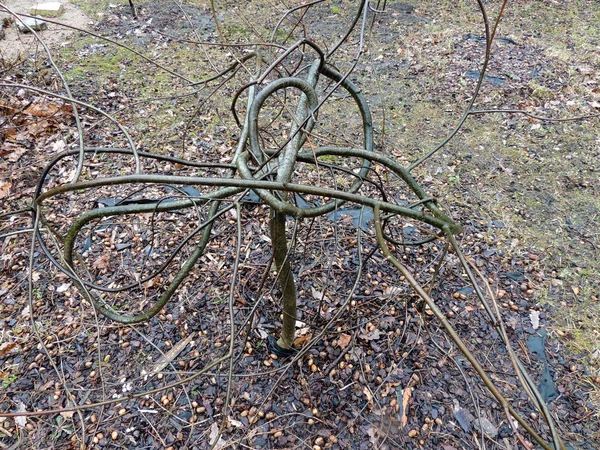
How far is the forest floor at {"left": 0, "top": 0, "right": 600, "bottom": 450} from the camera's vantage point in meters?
2.00

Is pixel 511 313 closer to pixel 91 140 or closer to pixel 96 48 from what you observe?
pixel 91 140

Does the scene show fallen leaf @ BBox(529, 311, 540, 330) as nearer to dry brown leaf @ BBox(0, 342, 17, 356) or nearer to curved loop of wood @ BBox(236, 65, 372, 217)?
curved loop of wood @ BBox(236, 65, 372, 217)

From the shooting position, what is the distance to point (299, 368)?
85.4 inches

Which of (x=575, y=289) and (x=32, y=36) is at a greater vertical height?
(x=32, y=36)

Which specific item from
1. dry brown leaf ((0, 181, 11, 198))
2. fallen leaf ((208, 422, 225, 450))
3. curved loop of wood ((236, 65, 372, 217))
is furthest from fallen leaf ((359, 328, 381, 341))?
dry brown leaf ((0, 181, 11, 198))

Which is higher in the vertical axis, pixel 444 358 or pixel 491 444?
pixel 444 358

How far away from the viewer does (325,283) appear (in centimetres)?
191

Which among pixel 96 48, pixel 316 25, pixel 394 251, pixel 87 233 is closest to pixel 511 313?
pixel 394 251

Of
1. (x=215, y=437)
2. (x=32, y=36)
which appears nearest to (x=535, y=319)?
(x=215, y=437)

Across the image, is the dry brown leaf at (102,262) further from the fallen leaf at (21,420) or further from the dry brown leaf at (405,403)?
the dry brown leaf at (405,403)

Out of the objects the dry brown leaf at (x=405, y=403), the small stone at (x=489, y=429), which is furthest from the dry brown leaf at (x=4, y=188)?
the small stone at (x=489, y=429)

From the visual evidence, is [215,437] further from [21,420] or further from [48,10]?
[48,10]

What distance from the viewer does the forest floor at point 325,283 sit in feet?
6.56

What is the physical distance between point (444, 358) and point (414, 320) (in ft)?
0.86
